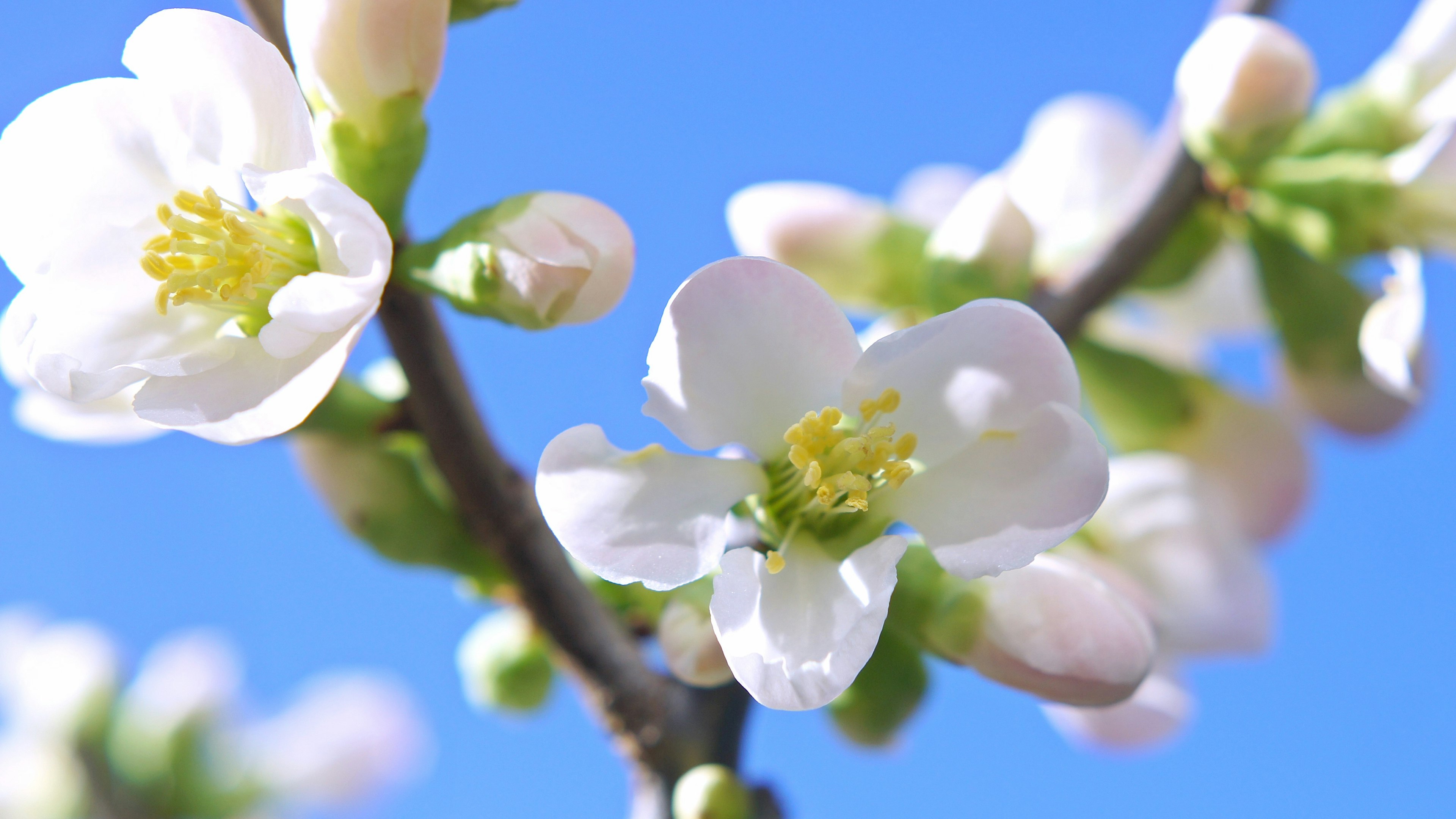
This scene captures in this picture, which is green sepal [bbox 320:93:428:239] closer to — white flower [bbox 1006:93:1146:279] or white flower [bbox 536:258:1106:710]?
white flower [bbox 536:258:1106:710]

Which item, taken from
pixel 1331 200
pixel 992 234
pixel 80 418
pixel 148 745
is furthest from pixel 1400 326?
pixel 148 745

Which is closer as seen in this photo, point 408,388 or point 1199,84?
point 408,388

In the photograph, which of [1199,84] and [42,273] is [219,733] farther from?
[1199,84]

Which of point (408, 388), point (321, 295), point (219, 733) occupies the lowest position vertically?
point (219, 733)

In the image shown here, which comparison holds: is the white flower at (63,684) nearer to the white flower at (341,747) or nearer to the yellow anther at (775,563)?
the white flower at (341,747)

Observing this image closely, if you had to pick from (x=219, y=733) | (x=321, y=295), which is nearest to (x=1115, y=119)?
(x=321, y=295)

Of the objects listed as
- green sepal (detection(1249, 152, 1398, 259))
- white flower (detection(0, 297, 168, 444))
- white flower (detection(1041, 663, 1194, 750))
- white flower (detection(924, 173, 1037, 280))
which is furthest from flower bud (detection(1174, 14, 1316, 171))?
white flower (detection(0, 297, 168, 444))
